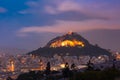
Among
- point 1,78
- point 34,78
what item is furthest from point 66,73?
point 1,78

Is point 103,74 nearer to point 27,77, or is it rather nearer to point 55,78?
point 55,78

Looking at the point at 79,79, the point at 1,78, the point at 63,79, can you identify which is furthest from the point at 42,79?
the point at 1,78

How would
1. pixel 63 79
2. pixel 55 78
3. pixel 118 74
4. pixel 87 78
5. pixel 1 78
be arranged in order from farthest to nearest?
1. pixel 1 78
2. pixel 55 78
3. pixel 63 79
4. pixel 87 78
5. pixel 118 74

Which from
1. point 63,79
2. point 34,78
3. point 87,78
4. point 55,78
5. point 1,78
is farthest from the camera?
point 1,78

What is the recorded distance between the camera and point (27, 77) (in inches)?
5625

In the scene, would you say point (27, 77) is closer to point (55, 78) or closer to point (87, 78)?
point (55, 78)

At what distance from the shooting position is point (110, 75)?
240 ft

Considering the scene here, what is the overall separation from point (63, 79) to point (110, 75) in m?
39.5

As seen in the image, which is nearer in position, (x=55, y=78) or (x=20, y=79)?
(x=55, y=78)

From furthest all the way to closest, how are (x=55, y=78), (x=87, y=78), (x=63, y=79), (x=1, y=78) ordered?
1. (x=1, y=78)
2. (x=55, y=78)
3. (x=63, y=79)
4. (x=87, y=78)

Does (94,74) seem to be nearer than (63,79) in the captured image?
Yes

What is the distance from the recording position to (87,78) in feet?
252

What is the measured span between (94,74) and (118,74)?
5275mm

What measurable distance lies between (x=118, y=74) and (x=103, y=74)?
119 inches
